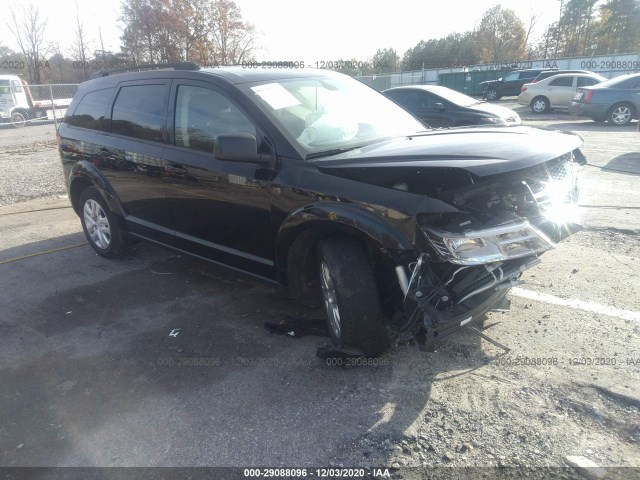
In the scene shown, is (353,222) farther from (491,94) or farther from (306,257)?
(491,94)

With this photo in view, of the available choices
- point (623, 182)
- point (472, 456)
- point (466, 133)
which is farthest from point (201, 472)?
point (623, 182)

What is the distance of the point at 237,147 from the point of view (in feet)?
10.7

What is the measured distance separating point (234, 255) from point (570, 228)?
8.07 feet

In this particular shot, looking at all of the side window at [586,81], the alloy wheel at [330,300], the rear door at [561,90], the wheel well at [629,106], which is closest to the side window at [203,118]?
the alloy wheel at [330,300]

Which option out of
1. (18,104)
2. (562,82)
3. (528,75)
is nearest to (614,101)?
(562,82)

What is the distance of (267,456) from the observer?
255cm

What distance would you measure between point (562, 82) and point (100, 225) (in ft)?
67.0

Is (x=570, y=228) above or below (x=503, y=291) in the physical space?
above

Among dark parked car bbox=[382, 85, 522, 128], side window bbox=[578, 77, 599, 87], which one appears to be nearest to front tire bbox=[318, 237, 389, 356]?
dark parked car bbox=[382, 85, 522, 128]

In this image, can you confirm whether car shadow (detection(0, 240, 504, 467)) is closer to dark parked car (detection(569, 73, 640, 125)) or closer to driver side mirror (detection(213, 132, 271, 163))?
driver side mirror (detection(213, 132, 271, 163))

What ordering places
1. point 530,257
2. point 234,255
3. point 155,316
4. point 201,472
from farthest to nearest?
point 155,316 < point 234,255 < point 530,257 < point 201,472

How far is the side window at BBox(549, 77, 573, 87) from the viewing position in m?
20.1

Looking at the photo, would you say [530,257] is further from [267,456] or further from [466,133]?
[267,456]

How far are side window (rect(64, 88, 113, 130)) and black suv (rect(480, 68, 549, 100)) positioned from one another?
26659 mm
